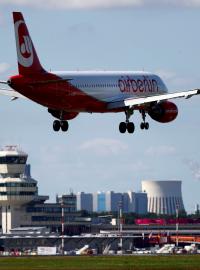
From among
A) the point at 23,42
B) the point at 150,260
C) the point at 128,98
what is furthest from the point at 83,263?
the point at 23,42

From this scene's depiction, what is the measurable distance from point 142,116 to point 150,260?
2567cm

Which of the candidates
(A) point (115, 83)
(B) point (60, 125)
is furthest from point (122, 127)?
(B) point (60, 125)

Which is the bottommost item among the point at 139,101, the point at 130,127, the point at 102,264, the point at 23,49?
the point at 102,264

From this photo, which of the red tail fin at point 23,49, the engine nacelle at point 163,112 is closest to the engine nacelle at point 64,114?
the red tail fin at point 23,49

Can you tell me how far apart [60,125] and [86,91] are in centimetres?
490

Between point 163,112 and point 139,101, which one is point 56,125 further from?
point 163,112

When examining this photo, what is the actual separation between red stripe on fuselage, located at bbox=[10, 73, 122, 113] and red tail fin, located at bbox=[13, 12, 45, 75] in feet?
2.85

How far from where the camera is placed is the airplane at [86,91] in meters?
141

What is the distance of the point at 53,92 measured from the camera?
14275 cm

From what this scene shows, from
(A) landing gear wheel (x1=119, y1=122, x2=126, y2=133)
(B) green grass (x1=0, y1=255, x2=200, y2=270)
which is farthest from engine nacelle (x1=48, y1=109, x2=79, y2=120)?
(B) green grass (x1=0, y1=255, x2=200, y2=270)

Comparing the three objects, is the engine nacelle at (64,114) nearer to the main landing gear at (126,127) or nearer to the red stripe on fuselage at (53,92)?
the red stripe on fuselage at (53,92)

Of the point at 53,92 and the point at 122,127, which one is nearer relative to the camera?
the point at 53,92

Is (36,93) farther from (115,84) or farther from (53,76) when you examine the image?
(115,84)

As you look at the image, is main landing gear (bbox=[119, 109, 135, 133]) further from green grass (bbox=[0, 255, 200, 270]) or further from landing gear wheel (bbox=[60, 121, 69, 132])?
green grass (bbox=[0, 255, 200, 270])
